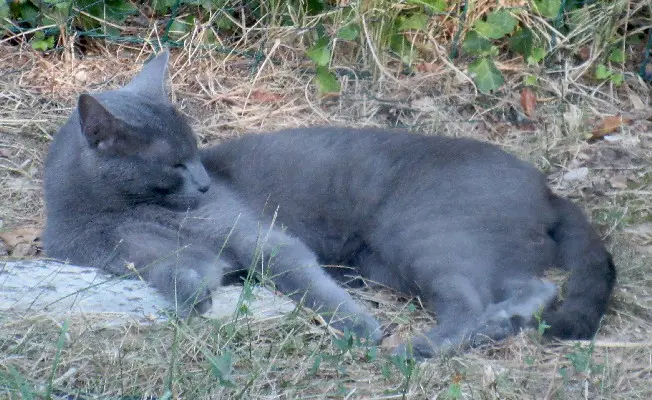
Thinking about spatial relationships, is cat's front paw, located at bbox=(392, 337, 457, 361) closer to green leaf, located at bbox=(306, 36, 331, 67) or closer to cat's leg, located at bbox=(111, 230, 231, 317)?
cat's leg, located at bbox=(111, 230, 231, 317)

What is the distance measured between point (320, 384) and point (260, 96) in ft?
8.45

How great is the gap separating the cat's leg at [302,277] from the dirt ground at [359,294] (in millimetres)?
132

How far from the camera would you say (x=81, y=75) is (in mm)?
4621

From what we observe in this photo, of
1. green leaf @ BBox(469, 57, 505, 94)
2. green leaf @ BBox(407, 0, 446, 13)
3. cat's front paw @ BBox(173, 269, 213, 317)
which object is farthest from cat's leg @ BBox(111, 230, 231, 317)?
green leaf @ BBox(407, 0, 446, 13)

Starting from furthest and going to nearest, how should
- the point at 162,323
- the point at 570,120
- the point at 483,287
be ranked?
the point at 570,120 → the point at 483,287 → the point at 162,323

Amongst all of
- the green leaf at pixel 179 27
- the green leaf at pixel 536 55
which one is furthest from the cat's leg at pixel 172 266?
the green leaf at pixel 536 55

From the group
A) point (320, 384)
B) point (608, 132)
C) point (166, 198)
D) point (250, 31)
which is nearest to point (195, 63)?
point (250, 31)

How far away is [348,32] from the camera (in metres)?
4.33

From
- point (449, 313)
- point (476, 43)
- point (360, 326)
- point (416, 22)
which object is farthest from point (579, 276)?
point (416, 22)

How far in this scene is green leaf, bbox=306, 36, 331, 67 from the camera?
4.35 m

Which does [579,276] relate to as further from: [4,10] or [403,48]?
[4,10]

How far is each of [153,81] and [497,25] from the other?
2.00 meters

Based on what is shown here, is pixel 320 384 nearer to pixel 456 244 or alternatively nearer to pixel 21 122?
pixel 456 244

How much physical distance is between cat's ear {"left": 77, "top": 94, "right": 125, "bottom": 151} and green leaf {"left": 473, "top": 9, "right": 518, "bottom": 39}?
2.22 metres
